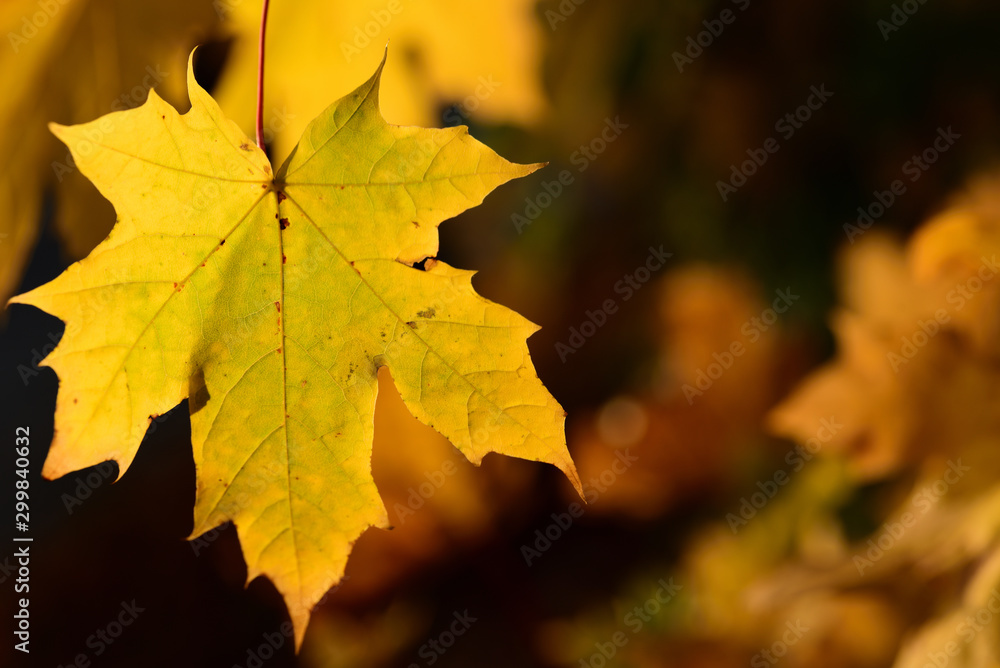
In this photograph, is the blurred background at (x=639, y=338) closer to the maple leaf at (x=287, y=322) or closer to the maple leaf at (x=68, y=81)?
the maple leaf at (x=68, y=81)

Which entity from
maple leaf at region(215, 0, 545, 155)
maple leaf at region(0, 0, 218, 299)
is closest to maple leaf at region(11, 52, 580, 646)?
maple leaf at region(215, 0, 545, 155)

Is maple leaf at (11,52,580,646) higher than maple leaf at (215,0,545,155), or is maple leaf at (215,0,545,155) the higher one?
maple leaf at (215,0,545,155)

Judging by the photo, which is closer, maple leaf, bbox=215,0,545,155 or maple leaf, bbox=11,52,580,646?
maple leaf, bbox=11,52,580,646

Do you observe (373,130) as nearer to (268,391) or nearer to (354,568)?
(268,391)

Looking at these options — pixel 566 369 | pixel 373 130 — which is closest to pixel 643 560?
pixel 566 369

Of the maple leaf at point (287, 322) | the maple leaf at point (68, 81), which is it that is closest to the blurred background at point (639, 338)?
the maple leaf at point (68, 81)

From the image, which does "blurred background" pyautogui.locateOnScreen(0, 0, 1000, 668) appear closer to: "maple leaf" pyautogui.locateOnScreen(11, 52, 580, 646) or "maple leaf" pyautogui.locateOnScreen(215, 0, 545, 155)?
"maple leaf" pyautogui.locateOnScreen(215, 0, 545, 155)
